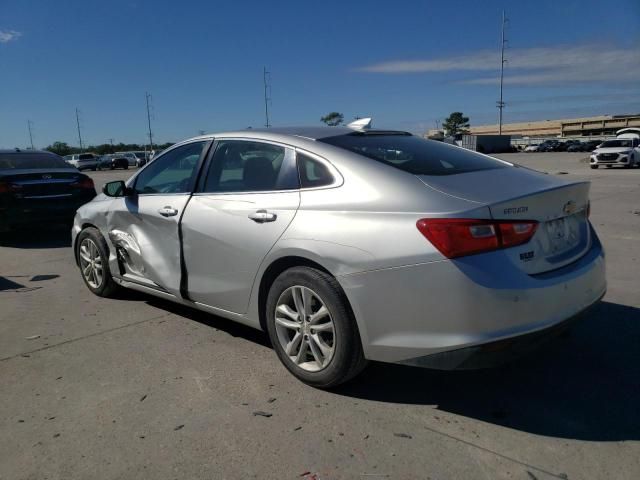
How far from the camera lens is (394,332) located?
113 inches

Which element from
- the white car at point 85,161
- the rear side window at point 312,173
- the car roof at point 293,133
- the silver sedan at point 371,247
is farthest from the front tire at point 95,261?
the white car at point 85,161

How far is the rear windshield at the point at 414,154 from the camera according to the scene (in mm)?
3307

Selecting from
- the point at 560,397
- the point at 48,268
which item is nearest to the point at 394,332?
→ the point at 560,397

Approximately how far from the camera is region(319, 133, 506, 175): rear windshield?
3.31m

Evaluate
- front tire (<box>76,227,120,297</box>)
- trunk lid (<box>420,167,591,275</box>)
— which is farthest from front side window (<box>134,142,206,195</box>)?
trunk lid (<box>420,167,591,275</box>)

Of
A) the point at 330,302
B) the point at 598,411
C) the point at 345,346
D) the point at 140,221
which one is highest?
the point at 140,221

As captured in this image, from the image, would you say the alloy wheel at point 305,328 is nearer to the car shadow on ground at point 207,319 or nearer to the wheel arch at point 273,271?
the wheel arch at point 273,271

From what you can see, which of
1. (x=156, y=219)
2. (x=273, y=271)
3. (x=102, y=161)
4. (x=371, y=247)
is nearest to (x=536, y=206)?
(x=371, y=247)

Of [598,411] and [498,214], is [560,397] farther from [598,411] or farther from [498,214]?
[498,214]

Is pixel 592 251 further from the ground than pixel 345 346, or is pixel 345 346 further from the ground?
pixel 592 251

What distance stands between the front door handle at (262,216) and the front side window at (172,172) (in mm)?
866

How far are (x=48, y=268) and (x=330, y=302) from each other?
5.26m

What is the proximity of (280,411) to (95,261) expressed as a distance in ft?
9.87

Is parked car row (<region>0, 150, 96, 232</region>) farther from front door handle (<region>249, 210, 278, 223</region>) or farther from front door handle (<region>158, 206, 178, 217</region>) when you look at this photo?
front door handle (<region>249, 210, 278, 223</region>)
